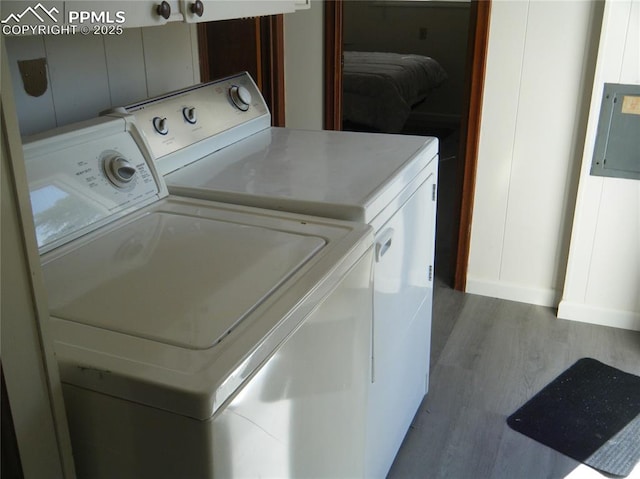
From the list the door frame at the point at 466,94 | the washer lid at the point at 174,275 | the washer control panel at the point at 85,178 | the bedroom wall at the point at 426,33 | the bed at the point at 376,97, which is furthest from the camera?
the bedroom wall at the point at 426,33

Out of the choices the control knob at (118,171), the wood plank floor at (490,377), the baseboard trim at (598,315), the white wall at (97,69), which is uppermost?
the white wall at (97,69)

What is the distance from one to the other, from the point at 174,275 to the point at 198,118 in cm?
80

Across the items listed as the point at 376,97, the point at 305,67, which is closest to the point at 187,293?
the point at 305,67

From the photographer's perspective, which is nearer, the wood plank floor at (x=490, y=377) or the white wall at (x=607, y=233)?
the wood plank floor at (x=490, y=377)

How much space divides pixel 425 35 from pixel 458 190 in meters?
3.83

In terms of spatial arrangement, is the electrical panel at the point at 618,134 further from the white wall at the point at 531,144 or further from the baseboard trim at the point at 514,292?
the baseboard trim at the point at 514,292

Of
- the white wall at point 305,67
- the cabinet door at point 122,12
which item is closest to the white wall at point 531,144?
the white wall at point 305,67

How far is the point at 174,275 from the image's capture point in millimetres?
1187

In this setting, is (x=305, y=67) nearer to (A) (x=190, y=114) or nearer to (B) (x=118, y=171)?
(A) (x=190, y=114)

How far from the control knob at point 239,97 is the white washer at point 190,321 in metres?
0.58

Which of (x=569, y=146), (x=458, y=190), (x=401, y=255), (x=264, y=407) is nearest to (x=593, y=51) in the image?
(x=569, y=146)

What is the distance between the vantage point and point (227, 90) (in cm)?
205

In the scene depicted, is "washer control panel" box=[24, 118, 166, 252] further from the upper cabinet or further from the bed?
the bed

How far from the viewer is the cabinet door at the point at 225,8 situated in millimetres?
1485
